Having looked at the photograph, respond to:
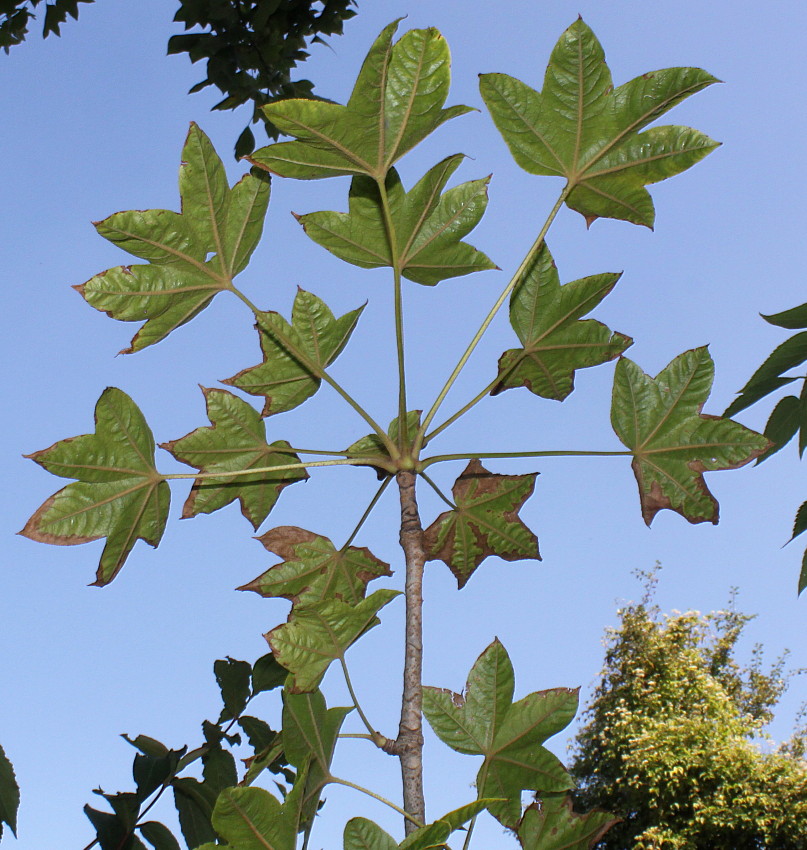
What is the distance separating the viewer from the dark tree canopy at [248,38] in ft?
9.01

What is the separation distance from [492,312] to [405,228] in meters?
0.17

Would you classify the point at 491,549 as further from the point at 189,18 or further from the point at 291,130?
the point at 189,18

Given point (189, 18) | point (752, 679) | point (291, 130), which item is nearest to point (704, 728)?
point (752, 679)

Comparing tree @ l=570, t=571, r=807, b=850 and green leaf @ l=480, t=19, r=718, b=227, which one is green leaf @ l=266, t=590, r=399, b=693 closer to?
green leaf @ l=480, t=19, r=718, b=227

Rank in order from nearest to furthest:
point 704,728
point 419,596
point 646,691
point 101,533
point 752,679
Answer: point 419,596 → point 101,533 → point 704,728 → point 646,691 → point 752,679

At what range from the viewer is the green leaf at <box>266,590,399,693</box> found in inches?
33.1

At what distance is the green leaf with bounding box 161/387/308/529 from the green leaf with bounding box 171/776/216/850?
498mm

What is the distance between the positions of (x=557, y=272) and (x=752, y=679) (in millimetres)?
14428

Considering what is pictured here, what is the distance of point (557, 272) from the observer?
3.67 ft

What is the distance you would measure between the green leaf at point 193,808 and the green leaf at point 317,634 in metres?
0.59

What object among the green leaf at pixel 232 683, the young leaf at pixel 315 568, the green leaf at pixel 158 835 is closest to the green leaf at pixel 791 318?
the young leaf at pixel 315 568

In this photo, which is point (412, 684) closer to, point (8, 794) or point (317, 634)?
point (317, 634)

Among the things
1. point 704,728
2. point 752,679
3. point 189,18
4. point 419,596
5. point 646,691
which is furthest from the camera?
point 752,679

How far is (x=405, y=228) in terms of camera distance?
3.49 feet
